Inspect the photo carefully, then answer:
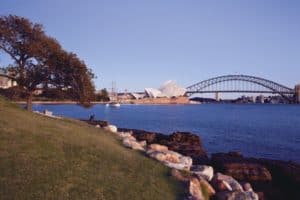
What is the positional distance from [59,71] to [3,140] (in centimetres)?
2060

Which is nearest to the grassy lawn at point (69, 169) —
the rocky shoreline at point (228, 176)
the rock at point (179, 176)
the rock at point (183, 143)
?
the rock at point (179, 176)

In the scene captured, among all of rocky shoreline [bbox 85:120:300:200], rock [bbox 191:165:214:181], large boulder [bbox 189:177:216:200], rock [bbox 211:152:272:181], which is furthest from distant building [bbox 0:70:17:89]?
large boulder [bbox 189:177:216:200]

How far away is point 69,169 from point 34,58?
2316 cm

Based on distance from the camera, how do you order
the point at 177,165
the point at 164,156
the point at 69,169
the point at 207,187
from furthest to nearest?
the point at 164,156 < the point at 177,165 < the point at 207,187 < the point at 69,169

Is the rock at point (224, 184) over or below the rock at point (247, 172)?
over

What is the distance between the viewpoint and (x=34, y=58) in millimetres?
35531

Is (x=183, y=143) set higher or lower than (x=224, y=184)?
lower

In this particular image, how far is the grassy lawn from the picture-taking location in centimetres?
1240

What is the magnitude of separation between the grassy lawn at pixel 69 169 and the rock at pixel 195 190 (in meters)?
0.44

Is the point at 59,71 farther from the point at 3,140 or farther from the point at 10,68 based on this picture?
the point at 3,140

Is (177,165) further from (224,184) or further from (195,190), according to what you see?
(195,190)

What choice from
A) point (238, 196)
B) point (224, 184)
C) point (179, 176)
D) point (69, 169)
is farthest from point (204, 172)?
point (69, 169)

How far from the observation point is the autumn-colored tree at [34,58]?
3491 cm

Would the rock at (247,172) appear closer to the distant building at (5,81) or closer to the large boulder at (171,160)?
the large boulder at (171,160)
